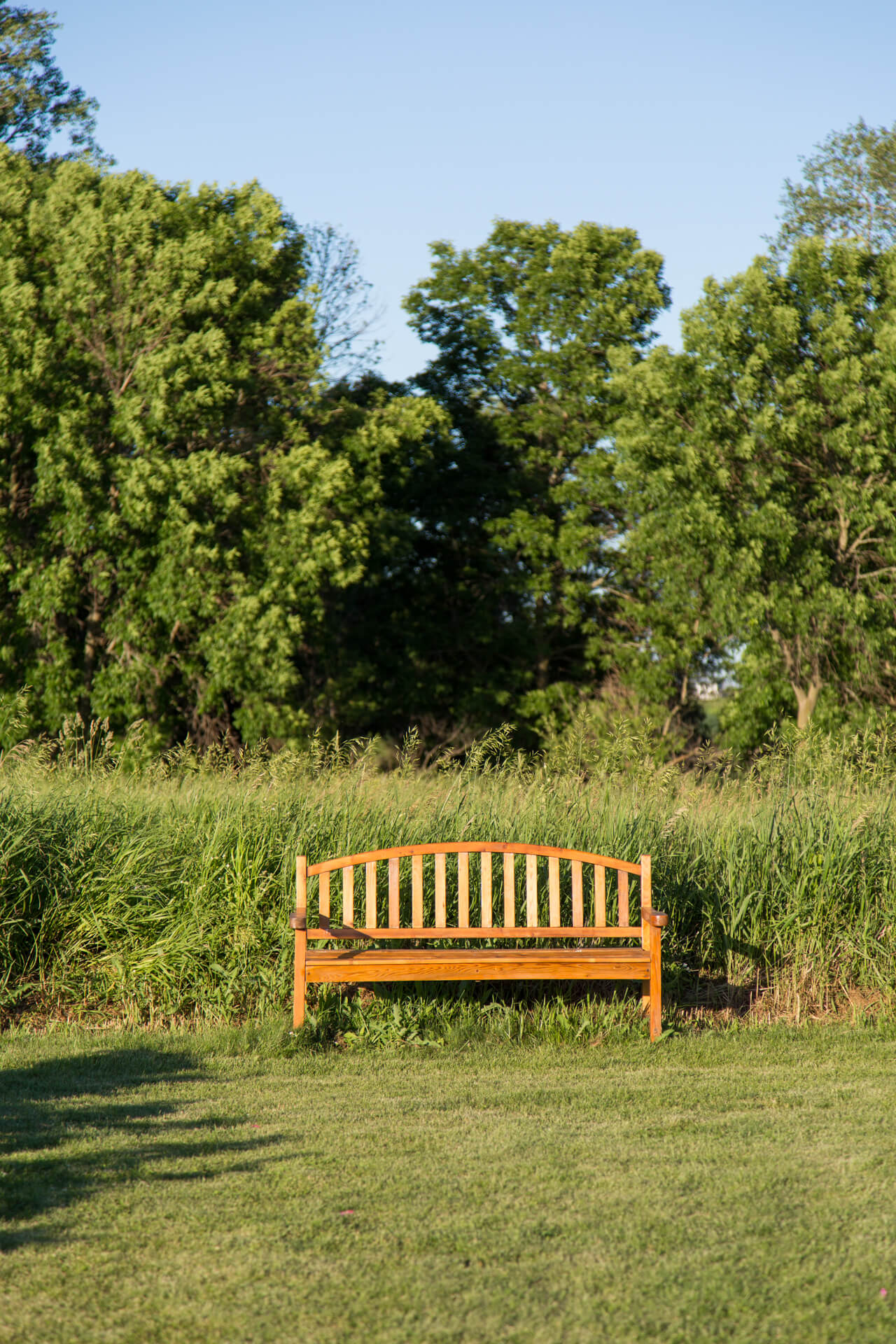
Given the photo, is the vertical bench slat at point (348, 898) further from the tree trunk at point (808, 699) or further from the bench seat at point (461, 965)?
the tree trunk at point (808, 699)

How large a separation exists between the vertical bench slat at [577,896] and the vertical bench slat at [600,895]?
0.09 metres

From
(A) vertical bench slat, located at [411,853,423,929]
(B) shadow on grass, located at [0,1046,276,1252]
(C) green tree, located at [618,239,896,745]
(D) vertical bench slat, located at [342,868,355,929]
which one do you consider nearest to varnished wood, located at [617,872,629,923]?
(A) vertical bench slat, located at [411,853,423,929]

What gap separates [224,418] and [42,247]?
161 inches

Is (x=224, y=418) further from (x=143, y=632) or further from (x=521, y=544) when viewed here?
(x=521, y=544)

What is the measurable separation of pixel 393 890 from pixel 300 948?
21.0 inches

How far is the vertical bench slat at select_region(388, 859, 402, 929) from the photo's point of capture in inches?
233

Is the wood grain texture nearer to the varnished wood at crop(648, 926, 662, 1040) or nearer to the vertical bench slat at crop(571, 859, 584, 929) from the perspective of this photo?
the vertical bench slat at crop(571, 859, 584, 929)

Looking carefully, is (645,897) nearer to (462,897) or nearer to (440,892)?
(462,897)

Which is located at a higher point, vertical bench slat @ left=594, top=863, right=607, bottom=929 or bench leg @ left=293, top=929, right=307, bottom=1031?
vertical bench slat @ left=594, top=863, right=607, bottom=929

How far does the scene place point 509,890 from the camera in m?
6.12

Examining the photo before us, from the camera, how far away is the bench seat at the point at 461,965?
18.6 ft

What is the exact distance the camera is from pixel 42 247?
2064 cm

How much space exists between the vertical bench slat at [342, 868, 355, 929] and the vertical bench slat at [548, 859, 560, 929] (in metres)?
0.97

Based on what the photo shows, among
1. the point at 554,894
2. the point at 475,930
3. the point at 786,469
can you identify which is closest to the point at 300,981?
the point at 475,930
